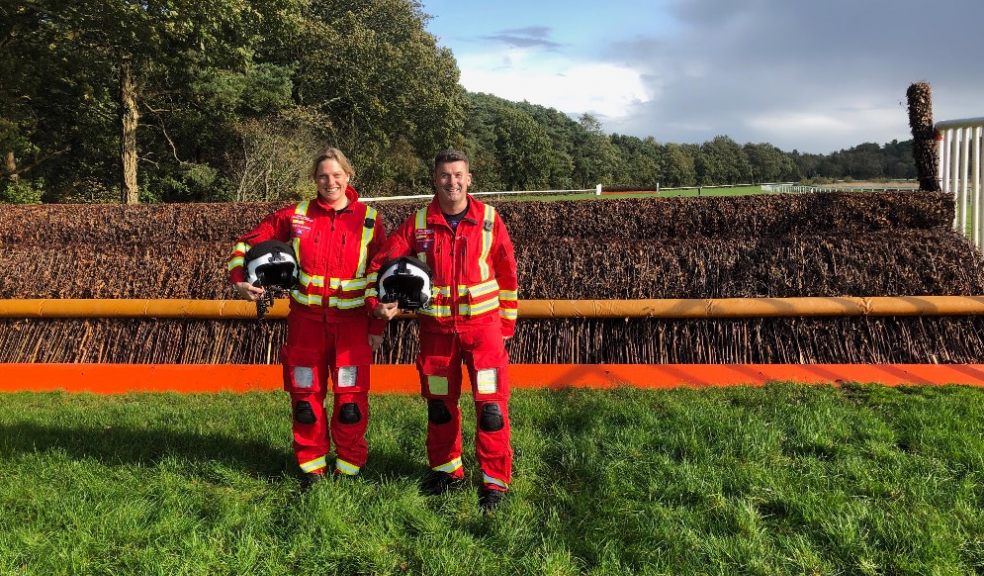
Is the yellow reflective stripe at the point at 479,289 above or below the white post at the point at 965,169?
below

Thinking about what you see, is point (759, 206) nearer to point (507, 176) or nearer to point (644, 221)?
point (644, 221)

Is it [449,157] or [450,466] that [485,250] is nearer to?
[449,157]

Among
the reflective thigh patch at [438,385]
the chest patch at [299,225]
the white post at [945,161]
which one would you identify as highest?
the white post at [945,161]

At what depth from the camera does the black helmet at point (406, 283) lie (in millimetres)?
2939

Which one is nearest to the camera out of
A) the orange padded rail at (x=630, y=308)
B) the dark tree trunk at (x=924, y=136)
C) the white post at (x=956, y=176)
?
the orange padded rail at (x=630, y=308)

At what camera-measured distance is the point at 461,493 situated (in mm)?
3250

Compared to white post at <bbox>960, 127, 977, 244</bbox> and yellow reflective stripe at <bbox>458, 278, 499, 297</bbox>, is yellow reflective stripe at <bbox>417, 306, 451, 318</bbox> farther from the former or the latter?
white post at <bbox>960, 127, 977, 244</bbox>

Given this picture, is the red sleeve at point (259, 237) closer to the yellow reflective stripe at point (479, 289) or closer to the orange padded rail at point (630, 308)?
the yellow reflective stripe at point (479, 289)

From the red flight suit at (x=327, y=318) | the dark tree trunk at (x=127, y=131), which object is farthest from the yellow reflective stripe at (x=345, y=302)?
the dark tree trunk at (x=127, y=131)

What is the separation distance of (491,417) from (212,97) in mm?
26002

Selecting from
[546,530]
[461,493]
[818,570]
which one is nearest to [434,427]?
[461,493]

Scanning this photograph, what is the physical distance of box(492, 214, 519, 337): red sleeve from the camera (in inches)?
128

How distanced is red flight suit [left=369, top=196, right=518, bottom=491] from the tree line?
24.2 ft

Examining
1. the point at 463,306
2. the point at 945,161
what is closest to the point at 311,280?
the point at 463,306
